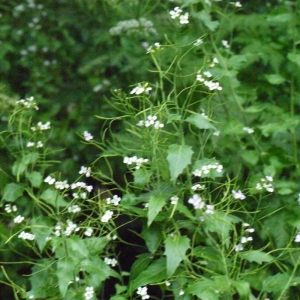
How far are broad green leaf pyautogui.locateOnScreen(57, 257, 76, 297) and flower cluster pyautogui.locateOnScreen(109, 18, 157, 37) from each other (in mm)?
1574

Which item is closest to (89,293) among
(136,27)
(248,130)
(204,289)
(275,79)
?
(204,289)

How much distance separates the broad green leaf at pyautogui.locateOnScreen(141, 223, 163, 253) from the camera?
Answer: 2180 millimetres

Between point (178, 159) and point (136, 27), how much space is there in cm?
150

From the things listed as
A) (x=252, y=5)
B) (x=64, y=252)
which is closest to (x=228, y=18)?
(x=252, y=5)

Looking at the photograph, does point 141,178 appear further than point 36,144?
No

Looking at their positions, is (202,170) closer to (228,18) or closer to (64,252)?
(64,252)

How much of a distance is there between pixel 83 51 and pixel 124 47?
78cm

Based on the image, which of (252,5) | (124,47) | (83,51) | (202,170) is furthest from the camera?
(83,51)

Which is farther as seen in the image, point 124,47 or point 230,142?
point 124,47

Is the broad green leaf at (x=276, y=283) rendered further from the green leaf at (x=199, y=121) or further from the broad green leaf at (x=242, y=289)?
the green leaf at (x=199, y=121)

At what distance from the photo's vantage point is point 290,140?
3053 mm

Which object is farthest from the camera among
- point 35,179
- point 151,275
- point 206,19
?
point 206,19

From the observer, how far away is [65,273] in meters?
2.08

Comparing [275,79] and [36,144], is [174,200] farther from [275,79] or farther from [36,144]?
[275,79]
